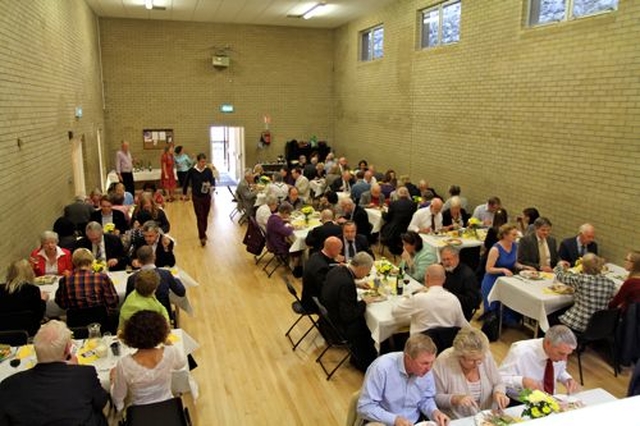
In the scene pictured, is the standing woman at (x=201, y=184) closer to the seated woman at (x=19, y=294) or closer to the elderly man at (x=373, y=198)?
the elderly man at (x=373, y=198)

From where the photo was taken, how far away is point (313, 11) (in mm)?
15617

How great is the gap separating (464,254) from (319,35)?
1316cm

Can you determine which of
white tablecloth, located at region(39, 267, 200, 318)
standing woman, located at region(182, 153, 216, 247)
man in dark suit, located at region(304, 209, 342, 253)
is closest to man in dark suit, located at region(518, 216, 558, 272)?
man in dark suit, located at region(304, 209, 342, 253)

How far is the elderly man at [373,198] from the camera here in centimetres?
1072

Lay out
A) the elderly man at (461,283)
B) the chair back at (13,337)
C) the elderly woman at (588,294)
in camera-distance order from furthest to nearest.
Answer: the elderly man at (461,283) → the elderly woman at (588,294) → the chair back at (13,337)

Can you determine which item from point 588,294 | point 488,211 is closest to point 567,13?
point 488,211

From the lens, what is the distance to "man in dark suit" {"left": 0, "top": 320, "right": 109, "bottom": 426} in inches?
123

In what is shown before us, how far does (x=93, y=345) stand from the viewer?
448cm

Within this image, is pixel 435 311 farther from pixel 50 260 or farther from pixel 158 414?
pixel 50 260

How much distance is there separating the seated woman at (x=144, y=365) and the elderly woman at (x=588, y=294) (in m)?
4.54

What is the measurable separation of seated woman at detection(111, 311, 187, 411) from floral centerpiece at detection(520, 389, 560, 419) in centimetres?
258

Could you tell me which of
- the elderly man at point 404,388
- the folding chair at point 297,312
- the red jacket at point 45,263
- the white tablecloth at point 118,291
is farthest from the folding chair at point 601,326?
the red jacket at point 45,263

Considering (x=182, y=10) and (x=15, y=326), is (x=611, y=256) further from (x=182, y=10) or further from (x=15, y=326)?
(x=182, y=10)

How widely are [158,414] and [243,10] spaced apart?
46.6ft
